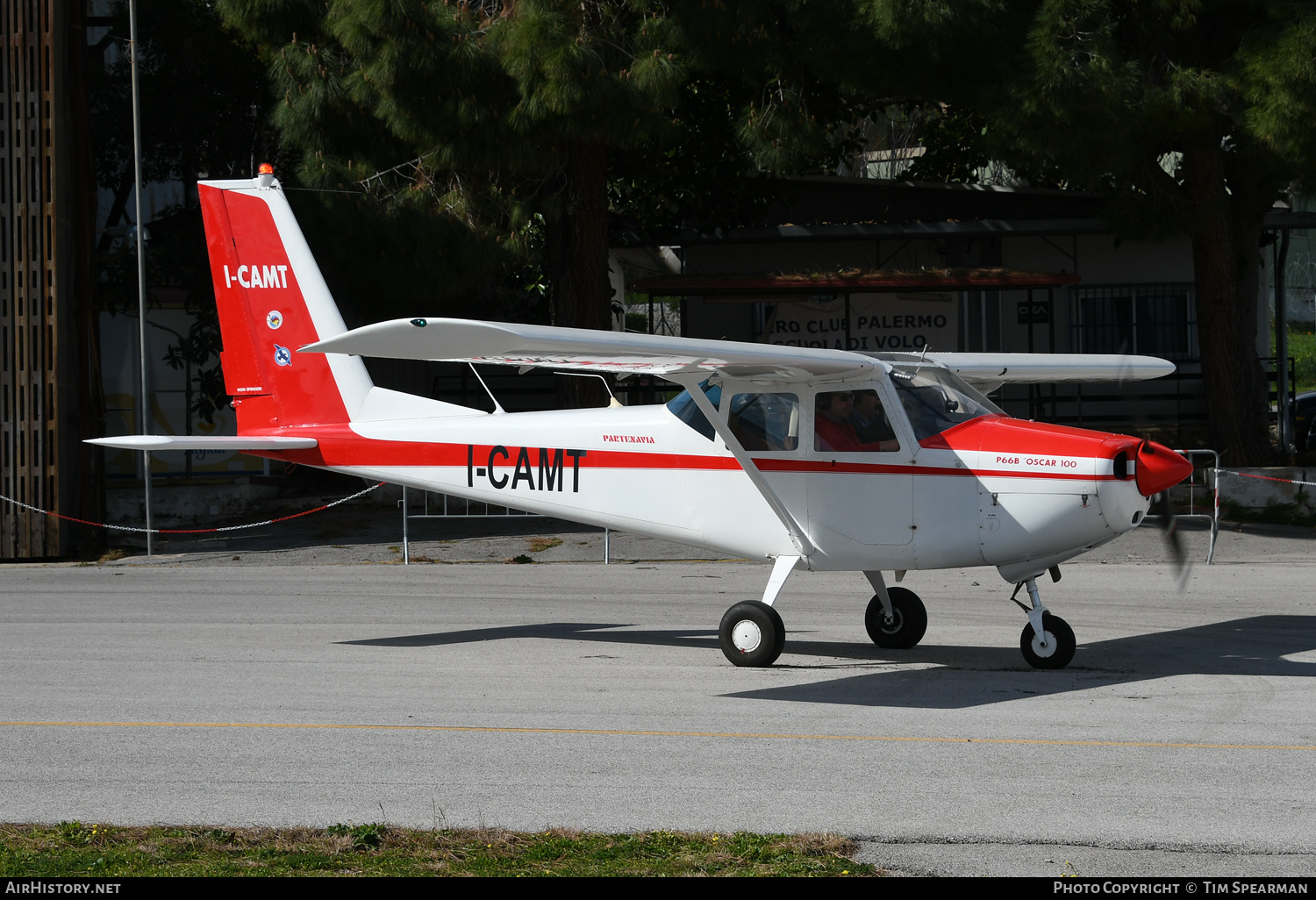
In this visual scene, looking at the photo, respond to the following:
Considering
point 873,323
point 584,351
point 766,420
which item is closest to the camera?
point 584,351

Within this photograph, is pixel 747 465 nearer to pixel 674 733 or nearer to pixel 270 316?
pixel 674 733

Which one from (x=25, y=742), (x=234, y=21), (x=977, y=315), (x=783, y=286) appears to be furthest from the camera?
(x=977, y=315)

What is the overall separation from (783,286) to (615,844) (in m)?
15.6

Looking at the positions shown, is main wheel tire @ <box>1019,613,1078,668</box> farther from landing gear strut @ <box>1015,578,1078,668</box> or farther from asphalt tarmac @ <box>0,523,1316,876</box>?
asphalt tarmac @ <box>0,523,1316,876</box>

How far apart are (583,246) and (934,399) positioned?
9769 mm

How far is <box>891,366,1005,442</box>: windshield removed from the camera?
8.81 meters

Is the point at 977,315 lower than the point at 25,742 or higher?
higher

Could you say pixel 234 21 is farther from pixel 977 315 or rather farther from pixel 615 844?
pixel 615 844

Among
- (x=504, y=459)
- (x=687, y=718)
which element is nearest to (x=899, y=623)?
(x=687, y=718)

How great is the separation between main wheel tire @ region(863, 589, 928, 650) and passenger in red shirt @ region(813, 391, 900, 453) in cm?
139

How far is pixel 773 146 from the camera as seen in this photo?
56.0 feet

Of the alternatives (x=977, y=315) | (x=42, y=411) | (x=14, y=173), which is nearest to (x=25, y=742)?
(x=42, y=411)

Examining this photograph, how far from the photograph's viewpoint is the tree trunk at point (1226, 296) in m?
18.3

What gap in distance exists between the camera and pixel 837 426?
8984 millimetres
